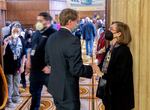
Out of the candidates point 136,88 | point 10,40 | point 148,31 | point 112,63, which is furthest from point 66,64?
point 10,40

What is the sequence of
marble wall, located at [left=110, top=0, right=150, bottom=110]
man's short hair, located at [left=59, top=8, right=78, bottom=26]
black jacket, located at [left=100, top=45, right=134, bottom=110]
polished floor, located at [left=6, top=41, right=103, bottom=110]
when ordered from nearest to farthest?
marble wall, located at [left=110, top=0, right=150, bottom=110], black jacket, located at [left=100, top=45, right=134, bottom=110], man's short hair, located at [left=59, top=8, right=78, bottom=26], polished floor, located at [left=6, top=41, right=103, bottom=110]

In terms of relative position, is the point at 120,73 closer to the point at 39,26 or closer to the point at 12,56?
the point at 39,26

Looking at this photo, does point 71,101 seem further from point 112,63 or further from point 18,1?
point 18,1

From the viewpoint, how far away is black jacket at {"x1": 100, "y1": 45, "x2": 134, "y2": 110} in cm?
299

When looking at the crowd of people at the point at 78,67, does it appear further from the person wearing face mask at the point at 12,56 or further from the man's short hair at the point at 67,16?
the person wearing face mask at the point at 12,56

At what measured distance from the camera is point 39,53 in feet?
14.5

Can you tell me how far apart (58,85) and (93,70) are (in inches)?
16.7

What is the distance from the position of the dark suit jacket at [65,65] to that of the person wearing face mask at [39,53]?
1.01 meters

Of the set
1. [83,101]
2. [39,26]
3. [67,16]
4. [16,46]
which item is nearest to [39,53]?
[39,26]

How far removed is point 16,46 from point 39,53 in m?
1.16

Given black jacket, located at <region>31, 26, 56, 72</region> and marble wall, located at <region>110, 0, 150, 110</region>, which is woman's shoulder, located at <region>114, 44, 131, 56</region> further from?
black jacket, located at <region>31, 26, 56, 72</region>

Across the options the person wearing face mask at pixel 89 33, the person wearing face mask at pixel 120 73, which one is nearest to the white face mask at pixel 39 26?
the person wearing face mask at pixel 120 73

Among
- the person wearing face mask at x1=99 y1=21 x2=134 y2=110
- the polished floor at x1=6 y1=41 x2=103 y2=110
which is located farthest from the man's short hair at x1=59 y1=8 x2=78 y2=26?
the polished floor at x1=6 y1=41 x2=103 y2=110

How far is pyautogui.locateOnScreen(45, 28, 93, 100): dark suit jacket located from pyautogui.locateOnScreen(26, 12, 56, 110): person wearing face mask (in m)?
1.01
